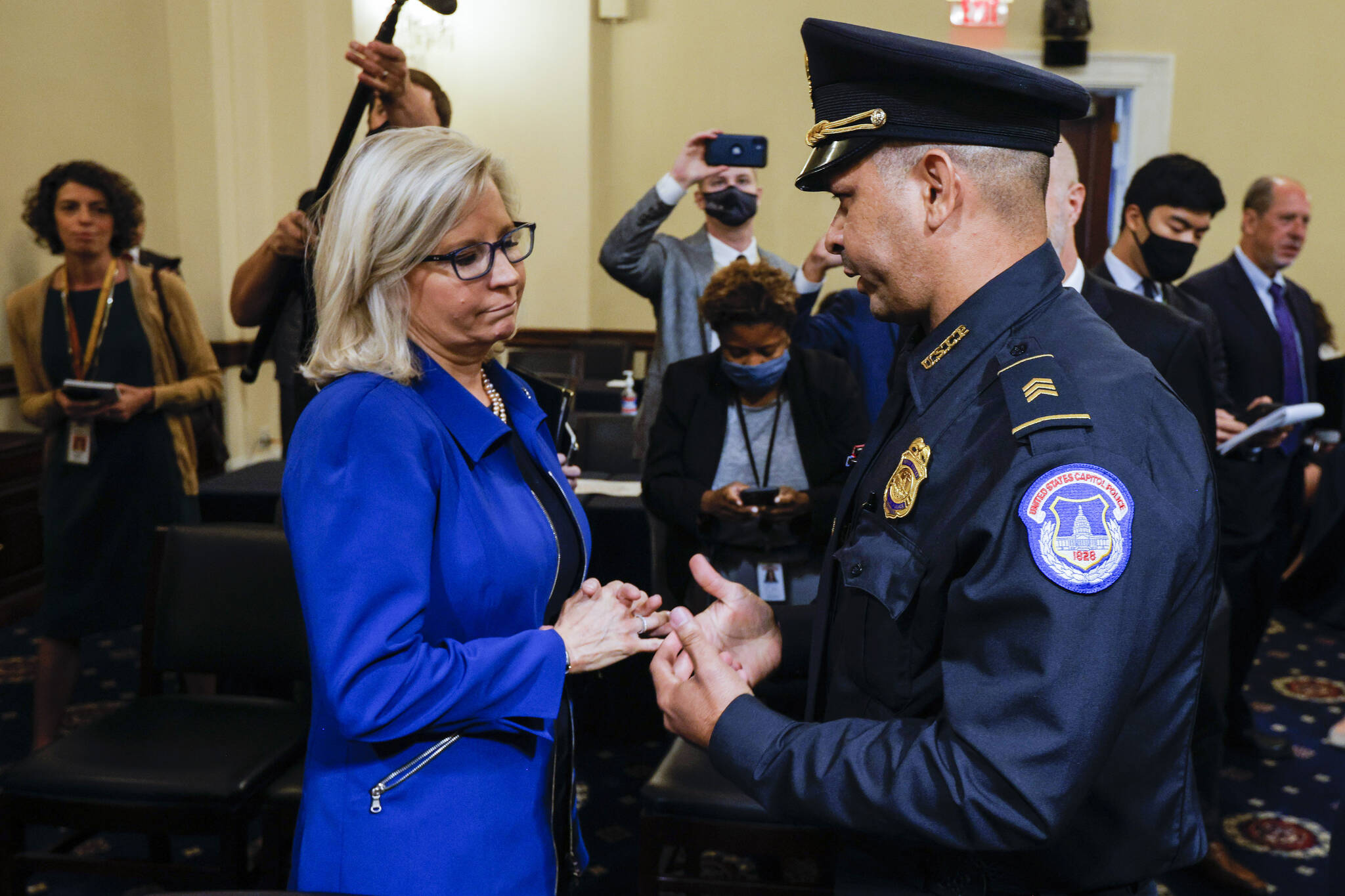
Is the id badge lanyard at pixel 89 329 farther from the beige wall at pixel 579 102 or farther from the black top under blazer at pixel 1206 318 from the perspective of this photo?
the black top under blazer at pixel 1206 318

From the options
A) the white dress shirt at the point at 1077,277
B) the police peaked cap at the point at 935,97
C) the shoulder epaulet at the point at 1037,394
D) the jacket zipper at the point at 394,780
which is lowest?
the jacket zipper at the point at 394,780

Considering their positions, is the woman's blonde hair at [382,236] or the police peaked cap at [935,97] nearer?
the police peaked cap at [935,97]

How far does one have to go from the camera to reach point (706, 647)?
1.24 metres

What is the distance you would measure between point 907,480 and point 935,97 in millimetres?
383

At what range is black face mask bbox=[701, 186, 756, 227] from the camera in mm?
3307

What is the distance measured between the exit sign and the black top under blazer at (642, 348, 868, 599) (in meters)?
5.56

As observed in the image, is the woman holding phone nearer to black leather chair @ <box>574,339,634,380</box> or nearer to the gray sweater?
the gray sweater

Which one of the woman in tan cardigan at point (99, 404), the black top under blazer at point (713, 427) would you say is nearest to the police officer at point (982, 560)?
the black top under blazer at point (713, 427)

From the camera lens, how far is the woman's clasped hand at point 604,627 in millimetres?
1373

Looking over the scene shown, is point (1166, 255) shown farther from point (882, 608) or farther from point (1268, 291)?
point (882, 608)

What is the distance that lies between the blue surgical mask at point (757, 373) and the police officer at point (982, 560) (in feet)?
4.93

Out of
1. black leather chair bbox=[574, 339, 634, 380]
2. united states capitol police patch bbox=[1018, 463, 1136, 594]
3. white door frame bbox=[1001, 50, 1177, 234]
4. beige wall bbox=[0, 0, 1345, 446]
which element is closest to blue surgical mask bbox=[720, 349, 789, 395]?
united states capitol police patch bbox=[1018, 463, 1136, 594]

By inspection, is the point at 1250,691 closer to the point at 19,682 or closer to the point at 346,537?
the point at 346,537

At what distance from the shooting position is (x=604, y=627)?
139cm
